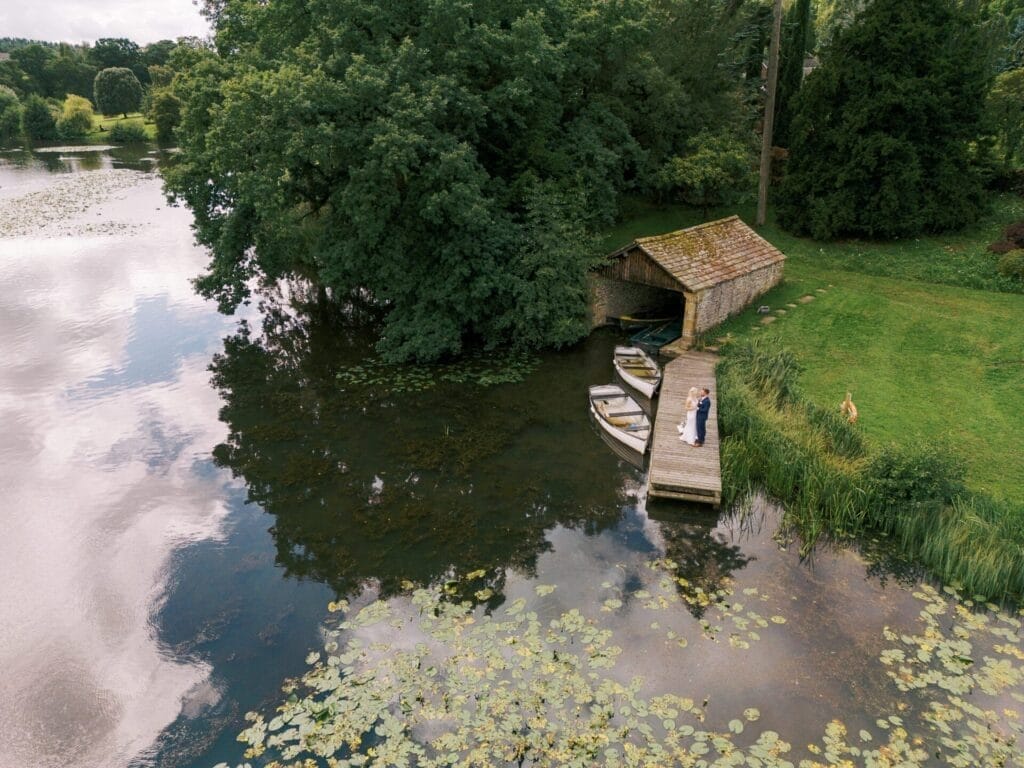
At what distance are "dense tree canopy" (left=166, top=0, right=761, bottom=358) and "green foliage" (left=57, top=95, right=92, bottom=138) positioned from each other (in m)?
83.1

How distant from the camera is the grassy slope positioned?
54.6ft

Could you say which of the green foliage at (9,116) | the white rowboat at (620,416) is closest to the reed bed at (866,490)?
the white rowboat at (620,416)

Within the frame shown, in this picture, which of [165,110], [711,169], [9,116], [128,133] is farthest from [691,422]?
[9,116]

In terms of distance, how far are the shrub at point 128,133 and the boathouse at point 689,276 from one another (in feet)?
303

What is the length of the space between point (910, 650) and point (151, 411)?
21396 millimetres

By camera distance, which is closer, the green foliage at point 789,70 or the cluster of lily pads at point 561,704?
the cluster of lily pads at point 561,704

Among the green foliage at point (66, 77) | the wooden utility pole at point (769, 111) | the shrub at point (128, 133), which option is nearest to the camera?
the wooden utility pole at point (769, 111)

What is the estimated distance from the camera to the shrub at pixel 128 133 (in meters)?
91.7

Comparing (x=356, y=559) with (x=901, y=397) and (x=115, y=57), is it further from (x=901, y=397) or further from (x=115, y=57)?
(x=115, y=57)

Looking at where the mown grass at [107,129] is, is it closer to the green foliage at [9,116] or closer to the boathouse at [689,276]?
the green foliage at [9,116]

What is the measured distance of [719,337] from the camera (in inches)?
940

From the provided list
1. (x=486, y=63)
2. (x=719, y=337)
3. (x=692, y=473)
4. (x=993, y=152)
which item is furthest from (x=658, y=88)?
(x=692, y=473)

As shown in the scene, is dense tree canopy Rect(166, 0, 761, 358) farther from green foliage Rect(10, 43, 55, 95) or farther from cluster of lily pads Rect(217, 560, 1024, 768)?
green foliage Rect(10, 43, 55, 95)

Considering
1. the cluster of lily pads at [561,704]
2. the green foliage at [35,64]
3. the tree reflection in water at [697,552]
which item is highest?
the green foliage at [35,64]
